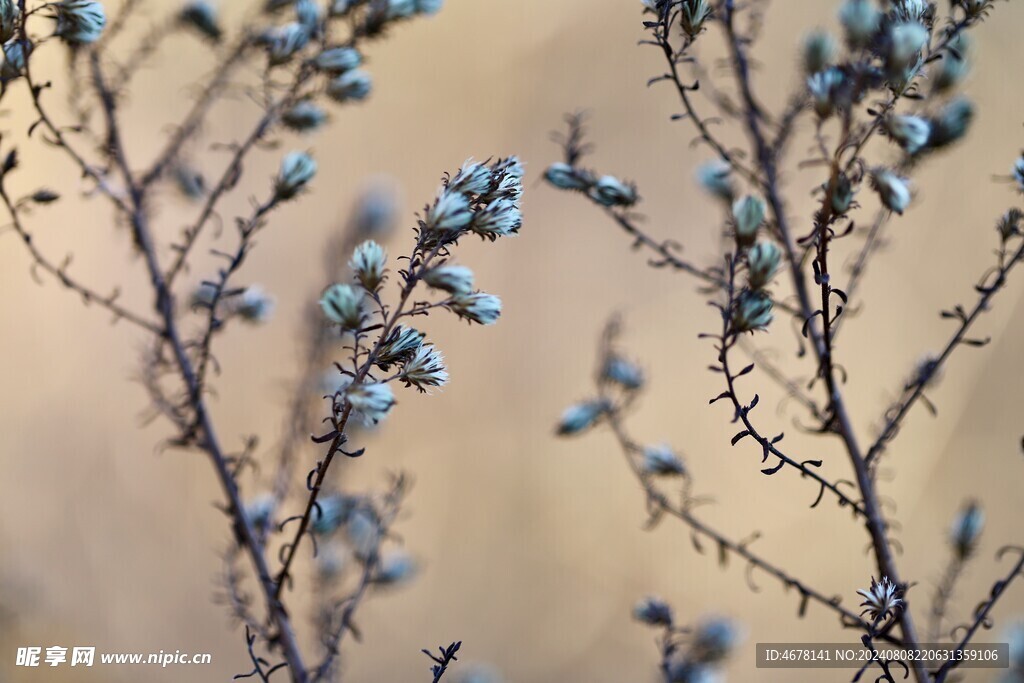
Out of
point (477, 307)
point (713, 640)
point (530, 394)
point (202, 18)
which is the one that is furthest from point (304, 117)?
point (530, 394)

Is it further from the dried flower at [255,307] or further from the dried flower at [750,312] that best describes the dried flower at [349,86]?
the dried flower at [750,312]

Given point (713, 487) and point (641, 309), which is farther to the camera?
point (641, 309)

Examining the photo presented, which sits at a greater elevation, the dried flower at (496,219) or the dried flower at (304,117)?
the dried flower at (304,117)

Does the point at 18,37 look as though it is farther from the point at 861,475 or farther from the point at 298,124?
the point at 861,475

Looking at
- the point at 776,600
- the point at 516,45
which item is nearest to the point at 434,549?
the point at 776,600

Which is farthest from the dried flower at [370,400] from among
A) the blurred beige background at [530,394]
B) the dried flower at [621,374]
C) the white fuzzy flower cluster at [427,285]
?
the blurred beige background at [530,394]

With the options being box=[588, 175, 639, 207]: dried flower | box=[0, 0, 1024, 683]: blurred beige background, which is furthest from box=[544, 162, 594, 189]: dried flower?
box=[0, 0, 1024, 683]: blurred beige background

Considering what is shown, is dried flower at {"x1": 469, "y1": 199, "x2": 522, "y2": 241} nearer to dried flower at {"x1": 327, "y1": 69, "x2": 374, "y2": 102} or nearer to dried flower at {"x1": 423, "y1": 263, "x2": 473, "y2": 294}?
dried flower at {"x1": 423, "y1": 263, "x2": 473, "y2": 294}
